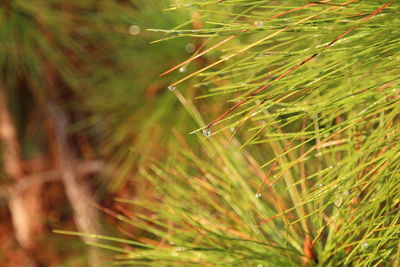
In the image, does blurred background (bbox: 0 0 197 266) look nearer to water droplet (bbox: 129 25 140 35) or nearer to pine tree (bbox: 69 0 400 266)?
water droplet (bbox: 129 25 140 35)

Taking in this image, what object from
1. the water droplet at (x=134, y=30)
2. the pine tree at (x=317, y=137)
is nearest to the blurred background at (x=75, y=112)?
the water droplet at (x=134, y=30)

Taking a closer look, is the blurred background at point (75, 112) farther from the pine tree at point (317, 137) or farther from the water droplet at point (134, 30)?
the pine tree at point (317, 137)

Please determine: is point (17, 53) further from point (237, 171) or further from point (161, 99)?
point (237, 171)

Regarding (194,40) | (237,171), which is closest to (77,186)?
(194,40)

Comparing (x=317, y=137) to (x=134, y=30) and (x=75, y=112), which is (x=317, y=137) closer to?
(x=134, y=30)

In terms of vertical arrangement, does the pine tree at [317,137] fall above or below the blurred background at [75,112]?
above

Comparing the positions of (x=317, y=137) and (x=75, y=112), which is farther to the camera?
(x=75, y=112)

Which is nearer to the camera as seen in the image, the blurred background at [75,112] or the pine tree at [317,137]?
the pine tree at [317,137]

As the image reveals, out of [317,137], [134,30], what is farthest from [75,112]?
[317,137]
